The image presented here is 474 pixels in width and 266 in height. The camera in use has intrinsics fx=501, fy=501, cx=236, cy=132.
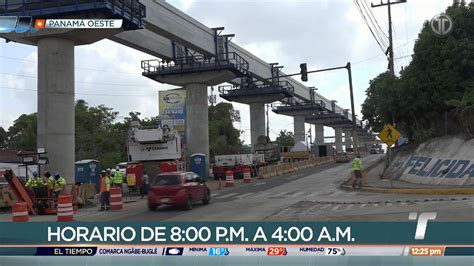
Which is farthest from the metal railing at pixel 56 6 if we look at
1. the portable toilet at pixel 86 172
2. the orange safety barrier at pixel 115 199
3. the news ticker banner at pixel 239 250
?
the portable toilet at pixel 86 172

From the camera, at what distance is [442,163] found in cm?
2183

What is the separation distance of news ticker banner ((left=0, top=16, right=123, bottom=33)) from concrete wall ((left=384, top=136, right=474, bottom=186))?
52.8ft

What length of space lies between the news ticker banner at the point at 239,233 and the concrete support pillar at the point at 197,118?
1418 inches

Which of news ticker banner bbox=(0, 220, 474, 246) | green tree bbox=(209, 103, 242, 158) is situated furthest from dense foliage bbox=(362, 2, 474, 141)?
green tree bbox=(209, 103, 242, 158)

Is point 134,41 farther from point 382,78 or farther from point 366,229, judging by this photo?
point 366,229

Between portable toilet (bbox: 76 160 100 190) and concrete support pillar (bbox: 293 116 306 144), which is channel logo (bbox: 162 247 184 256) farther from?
concrete support pillar (bbox: 293 116 306 144)

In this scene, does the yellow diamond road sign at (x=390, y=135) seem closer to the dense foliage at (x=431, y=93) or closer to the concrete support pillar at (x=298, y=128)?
the dense foliage at (x=431, y=93)

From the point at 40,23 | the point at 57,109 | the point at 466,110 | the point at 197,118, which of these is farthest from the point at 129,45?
the point at 40,23

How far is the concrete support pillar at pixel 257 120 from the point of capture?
198ft

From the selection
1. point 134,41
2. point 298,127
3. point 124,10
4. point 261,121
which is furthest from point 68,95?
point 298,127

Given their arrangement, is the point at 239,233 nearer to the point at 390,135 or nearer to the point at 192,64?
the point at 390,135

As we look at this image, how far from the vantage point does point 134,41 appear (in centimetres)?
3167

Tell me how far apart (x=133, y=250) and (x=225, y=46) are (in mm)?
34916

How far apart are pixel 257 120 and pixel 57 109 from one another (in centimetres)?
3951
